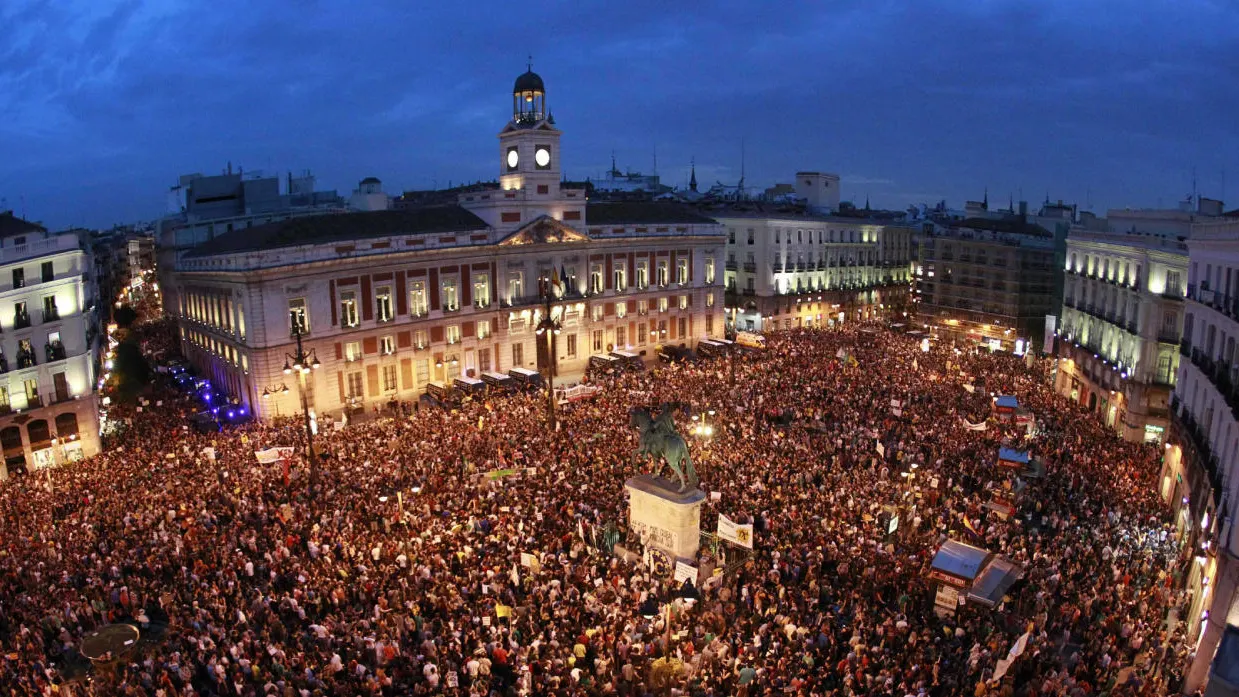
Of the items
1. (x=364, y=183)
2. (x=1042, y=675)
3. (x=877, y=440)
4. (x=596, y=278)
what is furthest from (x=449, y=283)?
(x=364, y=183)

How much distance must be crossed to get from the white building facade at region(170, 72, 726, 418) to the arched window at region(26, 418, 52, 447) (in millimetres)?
9037

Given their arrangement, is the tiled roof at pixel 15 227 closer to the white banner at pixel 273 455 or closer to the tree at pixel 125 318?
the white banner at pixel 273 455

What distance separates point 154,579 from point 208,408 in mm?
25818

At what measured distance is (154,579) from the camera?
1992cm

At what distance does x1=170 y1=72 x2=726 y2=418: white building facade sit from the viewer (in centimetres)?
4206

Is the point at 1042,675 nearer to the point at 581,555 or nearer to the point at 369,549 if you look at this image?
the point at 581,555

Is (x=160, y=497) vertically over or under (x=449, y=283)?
under

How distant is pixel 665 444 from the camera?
815 inches

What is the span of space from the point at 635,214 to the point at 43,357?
124ft

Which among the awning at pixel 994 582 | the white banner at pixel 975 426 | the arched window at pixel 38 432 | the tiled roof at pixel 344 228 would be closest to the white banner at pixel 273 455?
the arched window at pixel 38 432

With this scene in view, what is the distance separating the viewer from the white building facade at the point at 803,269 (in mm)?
69750

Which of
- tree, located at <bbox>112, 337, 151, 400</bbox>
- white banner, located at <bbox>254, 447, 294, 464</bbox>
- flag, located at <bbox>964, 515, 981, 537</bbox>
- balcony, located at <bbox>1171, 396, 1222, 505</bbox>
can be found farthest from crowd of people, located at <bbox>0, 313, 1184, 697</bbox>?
tree, located at <bbox>112, 337, 151, 400</bbox>

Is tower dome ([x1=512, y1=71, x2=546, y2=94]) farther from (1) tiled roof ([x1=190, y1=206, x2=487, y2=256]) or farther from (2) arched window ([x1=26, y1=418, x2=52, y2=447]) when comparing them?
(2) arched window ([x1=26, y1=418, x2=52, y2=447])

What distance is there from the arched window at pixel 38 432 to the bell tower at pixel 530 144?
28.5 meters
